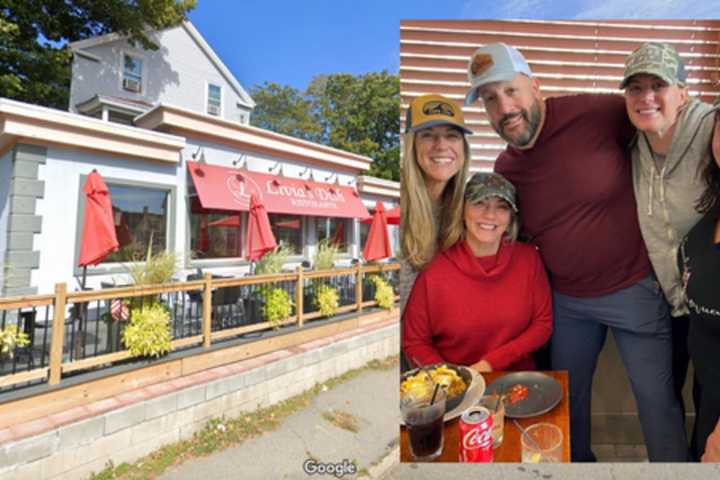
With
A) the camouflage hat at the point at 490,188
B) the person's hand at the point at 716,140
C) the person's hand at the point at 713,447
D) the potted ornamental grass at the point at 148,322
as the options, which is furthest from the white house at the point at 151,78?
the person's hand at the point at 713,447

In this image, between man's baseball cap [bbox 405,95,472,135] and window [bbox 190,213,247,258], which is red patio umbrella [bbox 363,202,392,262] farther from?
window [bbox 190,213,247,258]

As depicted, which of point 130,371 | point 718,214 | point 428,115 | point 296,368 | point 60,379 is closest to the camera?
point 718,214

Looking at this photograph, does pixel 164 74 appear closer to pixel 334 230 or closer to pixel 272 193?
pixel 272 193

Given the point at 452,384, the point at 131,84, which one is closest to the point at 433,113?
the point at 452,384

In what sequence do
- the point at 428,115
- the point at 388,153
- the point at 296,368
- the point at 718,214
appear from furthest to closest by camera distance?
the point at 296,368 → the point at 388,153 → the point at 428,115 → the point at 718,214

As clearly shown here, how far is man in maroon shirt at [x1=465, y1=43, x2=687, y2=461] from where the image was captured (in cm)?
94

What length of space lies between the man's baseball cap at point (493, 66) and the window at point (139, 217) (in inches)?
58.0

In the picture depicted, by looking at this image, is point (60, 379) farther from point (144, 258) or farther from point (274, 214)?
point (274, 214)

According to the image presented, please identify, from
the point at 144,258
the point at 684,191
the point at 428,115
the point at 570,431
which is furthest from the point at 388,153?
the point at 144,258

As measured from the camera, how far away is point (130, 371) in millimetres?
2016

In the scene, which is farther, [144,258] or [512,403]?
[144,258]

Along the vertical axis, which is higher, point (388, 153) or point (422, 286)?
point (388, 153)

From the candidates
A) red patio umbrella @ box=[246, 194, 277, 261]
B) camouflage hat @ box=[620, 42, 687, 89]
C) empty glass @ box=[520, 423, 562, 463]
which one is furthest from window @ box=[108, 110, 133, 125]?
empty glass @ box=[520, 423, 562, 463]

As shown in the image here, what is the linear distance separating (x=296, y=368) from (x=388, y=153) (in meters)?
1.94
